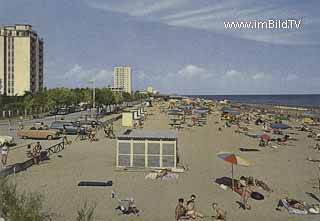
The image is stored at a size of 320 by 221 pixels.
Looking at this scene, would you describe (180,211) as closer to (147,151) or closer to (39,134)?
(147,151)

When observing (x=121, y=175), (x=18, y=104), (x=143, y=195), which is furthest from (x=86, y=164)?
(x=18, y=104)

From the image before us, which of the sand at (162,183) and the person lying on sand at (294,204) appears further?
the person lying on sand at (294,204)

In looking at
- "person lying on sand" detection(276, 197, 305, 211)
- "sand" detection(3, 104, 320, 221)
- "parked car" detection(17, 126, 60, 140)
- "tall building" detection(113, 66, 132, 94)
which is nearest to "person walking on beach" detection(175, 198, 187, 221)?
"sand" detection(3, 104, 320, 221)

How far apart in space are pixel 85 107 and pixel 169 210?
53513 millimetres

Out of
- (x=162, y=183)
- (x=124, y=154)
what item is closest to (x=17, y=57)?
(x=124, y=154)

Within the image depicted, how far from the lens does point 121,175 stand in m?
13.3

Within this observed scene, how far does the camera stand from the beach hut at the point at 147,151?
14008mm

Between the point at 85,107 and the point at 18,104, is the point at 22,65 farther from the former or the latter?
the point at 18,104

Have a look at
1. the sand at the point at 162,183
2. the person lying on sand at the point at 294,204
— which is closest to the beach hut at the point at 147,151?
the sand at the point at 162,183

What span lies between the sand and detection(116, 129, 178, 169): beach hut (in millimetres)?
654

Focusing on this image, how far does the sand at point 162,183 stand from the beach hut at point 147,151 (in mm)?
654

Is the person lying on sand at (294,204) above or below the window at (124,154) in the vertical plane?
below

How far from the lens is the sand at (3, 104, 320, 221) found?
9.48 meters

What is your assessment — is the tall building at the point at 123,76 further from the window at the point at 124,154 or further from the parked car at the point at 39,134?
the window at the point at 124,154
